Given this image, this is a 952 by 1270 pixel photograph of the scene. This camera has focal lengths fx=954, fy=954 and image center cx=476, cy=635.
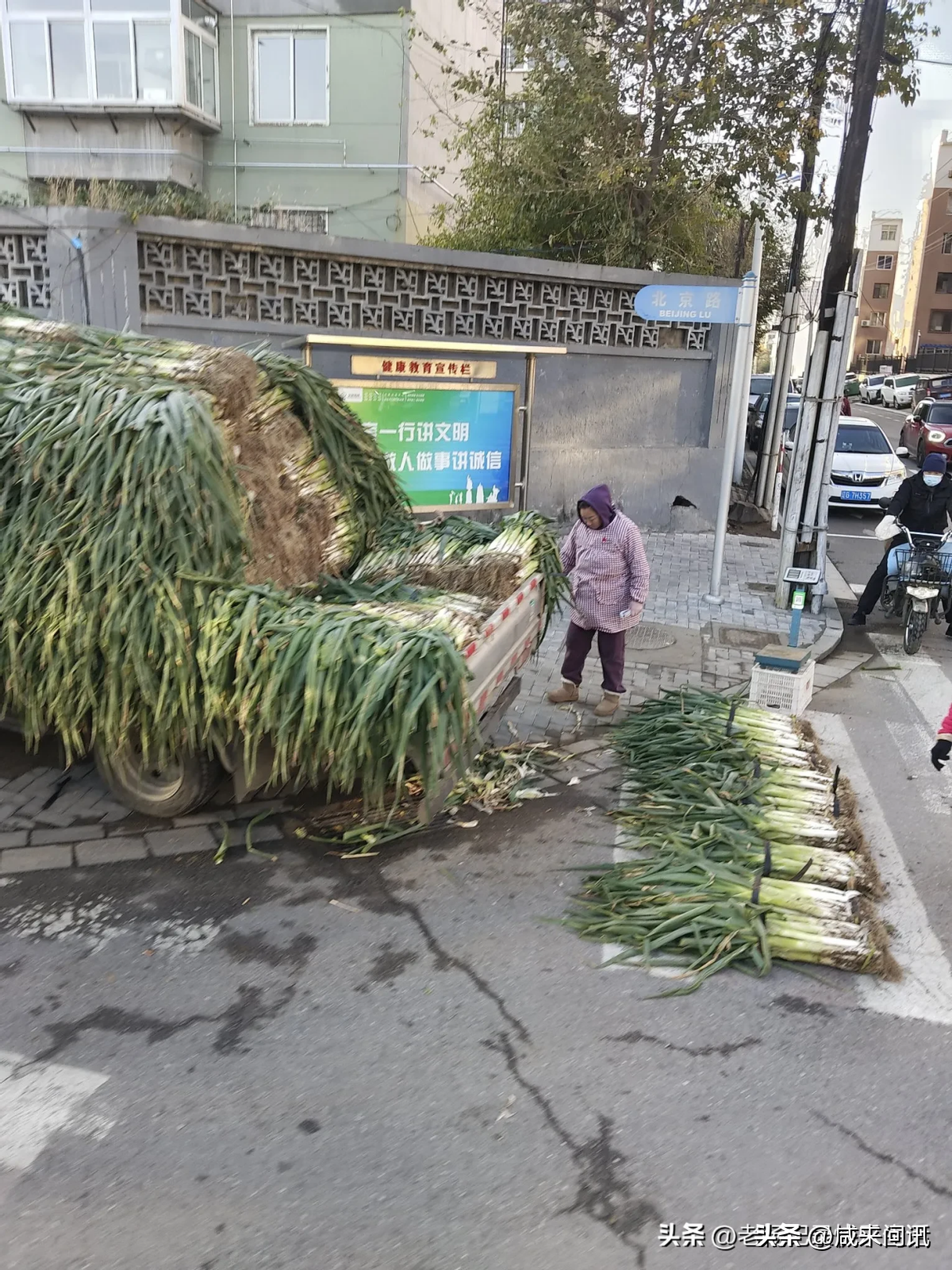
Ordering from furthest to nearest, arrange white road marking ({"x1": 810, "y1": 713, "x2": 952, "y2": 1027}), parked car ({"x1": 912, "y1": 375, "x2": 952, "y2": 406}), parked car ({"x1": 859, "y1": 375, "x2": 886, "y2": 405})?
parked car ({"x1": 859, "y1": 375, "x2": 886, "y2": 405}), parked car ({"x1": 912, "y1": 375, "x2": 952, "y2": 406}), white road marking ({"x1": 810, "y1": 713, "x2": 952, "y2": 1027})

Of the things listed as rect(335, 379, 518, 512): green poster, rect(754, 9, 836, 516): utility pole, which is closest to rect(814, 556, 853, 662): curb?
rect(754, 9, 836, 516): utility pole

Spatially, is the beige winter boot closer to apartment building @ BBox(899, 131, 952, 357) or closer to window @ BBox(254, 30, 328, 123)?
window @ BBox(254, 30, 328, 123)

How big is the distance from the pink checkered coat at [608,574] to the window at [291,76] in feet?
45.7

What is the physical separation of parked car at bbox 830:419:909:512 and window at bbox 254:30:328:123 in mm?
10772

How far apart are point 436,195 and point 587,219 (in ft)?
23.9

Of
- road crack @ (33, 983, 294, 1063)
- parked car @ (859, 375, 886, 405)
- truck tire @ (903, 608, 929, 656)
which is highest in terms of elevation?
parked car @ (859, 375, 886, 405)

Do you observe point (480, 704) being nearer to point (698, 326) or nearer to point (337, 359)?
point (337, 359)

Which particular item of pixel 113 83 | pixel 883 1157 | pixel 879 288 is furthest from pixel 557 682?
pixel 879 288

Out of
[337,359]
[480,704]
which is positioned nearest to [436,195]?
[337,359]

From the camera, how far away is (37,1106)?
3.04m

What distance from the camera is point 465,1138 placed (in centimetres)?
294

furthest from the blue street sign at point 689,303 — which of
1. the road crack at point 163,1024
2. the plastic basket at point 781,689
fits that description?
the road crack at point 163,1024

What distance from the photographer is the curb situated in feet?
27.0

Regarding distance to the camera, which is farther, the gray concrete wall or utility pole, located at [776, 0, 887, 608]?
utility pole, located at [776, 0, 887, 608]
